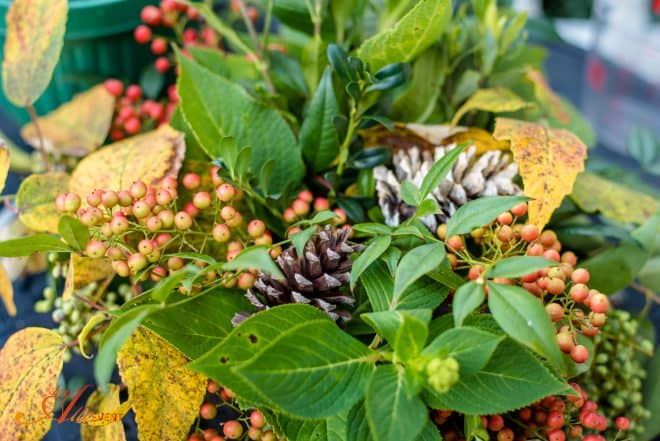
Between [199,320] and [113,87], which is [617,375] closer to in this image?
[199,320]

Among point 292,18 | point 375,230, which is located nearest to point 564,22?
point 292,18

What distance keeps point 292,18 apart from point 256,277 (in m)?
0.19

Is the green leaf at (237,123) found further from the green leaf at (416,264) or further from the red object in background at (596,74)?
the red object in background at (596,74)

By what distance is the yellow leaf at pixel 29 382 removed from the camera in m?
0.35

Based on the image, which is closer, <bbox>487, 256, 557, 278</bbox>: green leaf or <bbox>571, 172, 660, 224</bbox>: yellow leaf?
<bbox>487, 256, 557, 278</bbox>: green leaf

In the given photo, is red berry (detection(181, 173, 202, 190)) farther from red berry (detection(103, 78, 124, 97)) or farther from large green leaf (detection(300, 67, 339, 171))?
red berry (detection(103, 78, 124, 97))

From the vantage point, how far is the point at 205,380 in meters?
0.35

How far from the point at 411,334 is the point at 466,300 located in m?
0.03

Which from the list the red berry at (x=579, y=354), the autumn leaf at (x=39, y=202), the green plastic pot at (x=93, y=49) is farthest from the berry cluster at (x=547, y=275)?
the green plastic pot at (x=93, y=49)

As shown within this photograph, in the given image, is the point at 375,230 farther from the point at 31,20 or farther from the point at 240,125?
A: the point at 31,20

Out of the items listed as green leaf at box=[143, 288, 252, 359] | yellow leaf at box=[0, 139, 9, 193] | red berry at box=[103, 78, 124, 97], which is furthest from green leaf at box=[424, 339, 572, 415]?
red berry at box=[103, 78, 124, 97]

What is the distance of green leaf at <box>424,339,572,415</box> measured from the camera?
29cm

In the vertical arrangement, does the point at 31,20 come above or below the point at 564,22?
above

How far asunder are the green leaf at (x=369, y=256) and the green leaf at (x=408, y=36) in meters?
0.12
